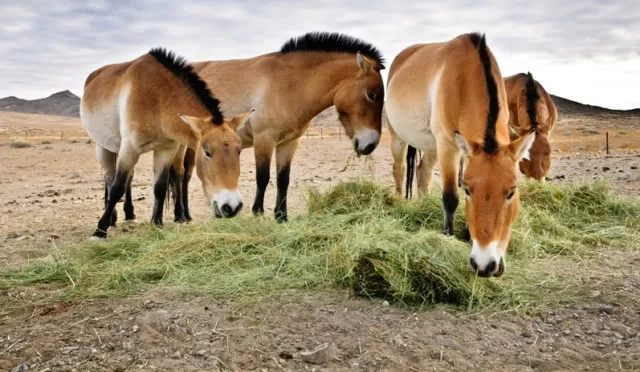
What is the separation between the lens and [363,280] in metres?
4.11

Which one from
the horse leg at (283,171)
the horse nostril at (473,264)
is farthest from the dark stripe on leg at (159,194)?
the horse nostril at (473,264)

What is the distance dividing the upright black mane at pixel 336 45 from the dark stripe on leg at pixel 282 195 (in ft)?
5.91

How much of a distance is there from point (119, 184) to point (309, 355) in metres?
4.62

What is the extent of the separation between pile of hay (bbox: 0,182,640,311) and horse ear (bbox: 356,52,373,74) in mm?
1660

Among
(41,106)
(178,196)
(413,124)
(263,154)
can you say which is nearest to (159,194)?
(178,196)

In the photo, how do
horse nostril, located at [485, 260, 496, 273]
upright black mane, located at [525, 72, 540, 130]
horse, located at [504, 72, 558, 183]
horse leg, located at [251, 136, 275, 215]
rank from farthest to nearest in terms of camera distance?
upright black mane, located at [525, 72, 540, 130] < horse, located at [504, 72, 558, 183] < horse leg, located at [251, 136, 275, 215] < horse nostril, located at [485, 260, 496, 273]

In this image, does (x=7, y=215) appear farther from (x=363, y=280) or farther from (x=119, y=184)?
(x=363, y=280)

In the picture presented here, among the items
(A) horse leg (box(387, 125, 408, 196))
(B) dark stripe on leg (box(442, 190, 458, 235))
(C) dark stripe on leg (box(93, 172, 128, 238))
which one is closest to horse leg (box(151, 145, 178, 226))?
(C) dark stripe on leg (box(93, 172, 128, 238))

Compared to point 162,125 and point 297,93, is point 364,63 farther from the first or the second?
point 162,125

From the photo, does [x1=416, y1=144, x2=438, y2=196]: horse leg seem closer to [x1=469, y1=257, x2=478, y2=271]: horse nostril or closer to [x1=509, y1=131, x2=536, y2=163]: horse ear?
[x1=509, y1=131, x2=536, y2=163]: horse ear

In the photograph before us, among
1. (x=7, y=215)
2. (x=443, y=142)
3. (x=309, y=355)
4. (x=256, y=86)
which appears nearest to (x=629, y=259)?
(x=443, y=142)

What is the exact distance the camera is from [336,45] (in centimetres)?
769

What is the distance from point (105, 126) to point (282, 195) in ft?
8.92

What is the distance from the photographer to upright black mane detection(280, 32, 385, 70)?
25.2 feet
